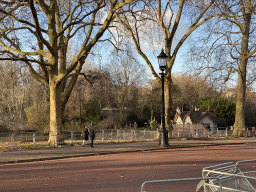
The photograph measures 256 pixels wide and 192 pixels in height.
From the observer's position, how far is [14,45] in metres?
21.2

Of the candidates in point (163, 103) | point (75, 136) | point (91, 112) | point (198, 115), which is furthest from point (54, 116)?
point (198, 115)

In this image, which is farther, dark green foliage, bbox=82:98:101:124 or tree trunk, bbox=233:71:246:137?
dark green foliage, bbox=82:98:101:124

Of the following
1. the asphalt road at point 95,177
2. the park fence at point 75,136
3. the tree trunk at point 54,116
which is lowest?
the asphalt road at point 95,177

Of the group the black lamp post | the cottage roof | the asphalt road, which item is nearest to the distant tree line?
the cottage roof

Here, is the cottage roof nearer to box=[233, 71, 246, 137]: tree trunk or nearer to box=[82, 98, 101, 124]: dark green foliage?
box=[233, 71, 246, 137]: tree trunk

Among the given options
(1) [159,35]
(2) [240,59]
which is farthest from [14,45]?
(2) [240,59]

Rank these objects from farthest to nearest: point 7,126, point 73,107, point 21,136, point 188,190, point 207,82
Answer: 1. point 73,107
2. point 7,126
3. point 207,82
4. point 21,136
5. point 188,190

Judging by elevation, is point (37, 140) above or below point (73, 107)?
below

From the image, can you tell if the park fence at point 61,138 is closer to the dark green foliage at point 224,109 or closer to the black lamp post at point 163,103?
the black lamp post at point 163,103

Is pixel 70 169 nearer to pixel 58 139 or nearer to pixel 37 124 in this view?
pixel 58 139

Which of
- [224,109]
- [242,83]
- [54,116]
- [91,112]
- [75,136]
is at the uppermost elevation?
[242,83]

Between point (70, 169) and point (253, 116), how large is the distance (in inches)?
2031

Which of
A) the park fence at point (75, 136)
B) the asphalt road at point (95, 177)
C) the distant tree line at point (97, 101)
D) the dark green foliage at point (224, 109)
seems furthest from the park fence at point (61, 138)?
the dark green foliage at point (224, 109)

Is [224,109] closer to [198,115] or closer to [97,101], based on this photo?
[198,115]
